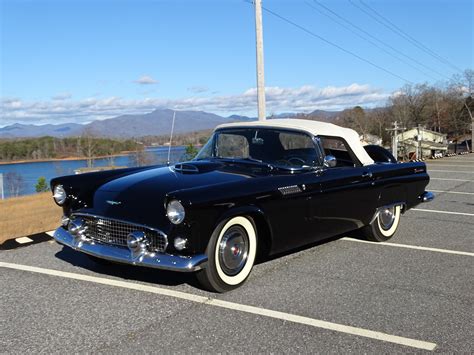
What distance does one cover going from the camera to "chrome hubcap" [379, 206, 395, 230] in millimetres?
6320

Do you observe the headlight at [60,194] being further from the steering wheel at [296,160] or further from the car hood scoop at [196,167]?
the steering wheel at [296,160]

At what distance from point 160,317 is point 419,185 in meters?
4.62

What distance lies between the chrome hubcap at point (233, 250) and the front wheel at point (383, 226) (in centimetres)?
239

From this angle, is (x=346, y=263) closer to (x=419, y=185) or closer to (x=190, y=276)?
(x=190, y=276)

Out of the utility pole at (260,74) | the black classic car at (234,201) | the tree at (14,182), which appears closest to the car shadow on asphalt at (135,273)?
A: the black classic car at (234,201)

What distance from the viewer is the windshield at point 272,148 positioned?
5285 mm

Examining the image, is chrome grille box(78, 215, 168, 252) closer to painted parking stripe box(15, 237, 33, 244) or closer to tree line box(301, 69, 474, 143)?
painted parking stripe box(15, 237, 33, 244)

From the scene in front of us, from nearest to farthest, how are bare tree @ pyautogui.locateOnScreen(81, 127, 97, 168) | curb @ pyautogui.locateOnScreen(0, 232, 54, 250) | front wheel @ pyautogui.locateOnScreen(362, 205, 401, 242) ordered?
curb @ pyautogui.locateOnScreen(0, 232, 54, 250) < front wheel @ pyautogui.locateOnScreen(362, 205, 401, 242) < bare tree @ pyautogui.locateOnScreen(81, 127, 97, 168)

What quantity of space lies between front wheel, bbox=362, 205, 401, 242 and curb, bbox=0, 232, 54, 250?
13.8 feet

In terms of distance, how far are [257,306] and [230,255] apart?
567 mm

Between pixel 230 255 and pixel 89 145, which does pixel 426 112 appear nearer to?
pixel 89 145

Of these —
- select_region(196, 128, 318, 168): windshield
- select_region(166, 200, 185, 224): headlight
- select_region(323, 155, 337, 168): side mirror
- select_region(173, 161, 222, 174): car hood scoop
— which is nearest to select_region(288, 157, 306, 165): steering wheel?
select_region(196, 128, 318, 168): windshield

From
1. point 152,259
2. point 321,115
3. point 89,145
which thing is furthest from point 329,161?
point 89,145

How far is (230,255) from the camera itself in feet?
13.9
